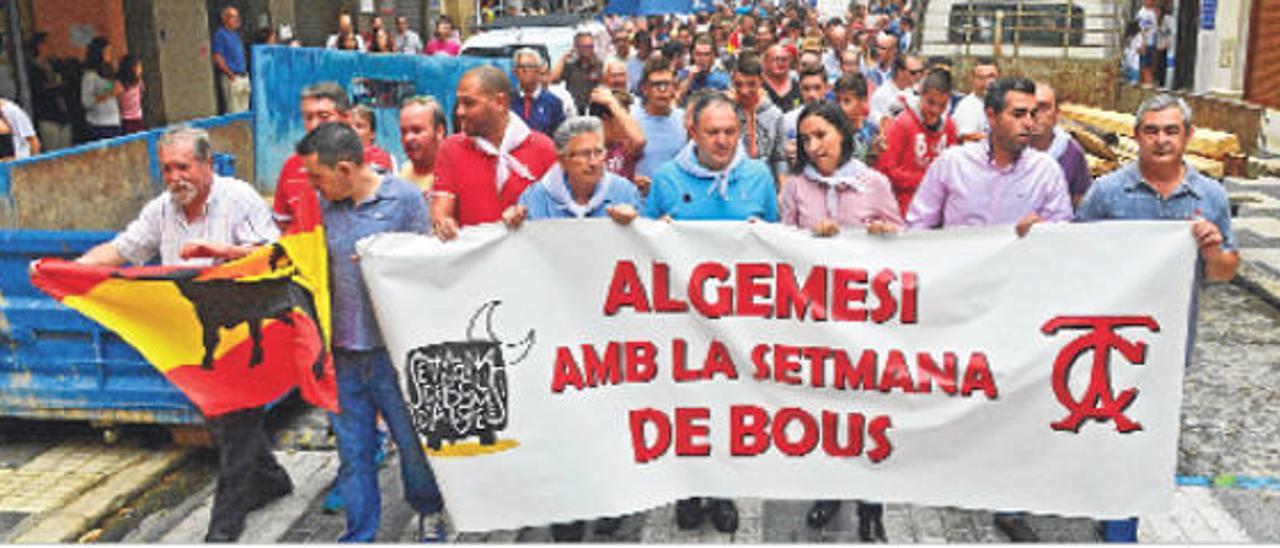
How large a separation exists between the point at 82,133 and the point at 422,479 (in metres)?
10.4

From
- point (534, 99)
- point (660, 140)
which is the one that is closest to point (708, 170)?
point (660, 140)

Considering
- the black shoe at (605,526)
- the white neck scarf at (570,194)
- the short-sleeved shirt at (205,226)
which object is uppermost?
the white neck scarf at (570,194)

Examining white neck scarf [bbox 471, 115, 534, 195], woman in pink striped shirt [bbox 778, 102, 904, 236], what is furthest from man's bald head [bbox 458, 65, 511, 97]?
woman in pink striped shirt [bbox 778, 102, 904, 236]

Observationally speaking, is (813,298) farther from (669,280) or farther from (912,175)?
(912,175)

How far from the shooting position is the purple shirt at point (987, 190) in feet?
16.4

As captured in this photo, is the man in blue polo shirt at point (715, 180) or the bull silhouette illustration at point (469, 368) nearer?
the bull silhouette illustration at point (469, 368)

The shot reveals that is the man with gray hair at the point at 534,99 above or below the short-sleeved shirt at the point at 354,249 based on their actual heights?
above

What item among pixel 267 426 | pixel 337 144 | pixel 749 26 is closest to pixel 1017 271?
pixel 337 144

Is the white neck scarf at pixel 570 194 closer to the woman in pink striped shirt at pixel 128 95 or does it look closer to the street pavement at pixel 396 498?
the street pavement at pixel 396 498

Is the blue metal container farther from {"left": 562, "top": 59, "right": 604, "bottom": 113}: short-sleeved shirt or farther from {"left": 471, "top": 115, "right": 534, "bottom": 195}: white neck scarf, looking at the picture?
{"left": 562, "top": 59, "right": 604, "bottom": 113}: short-sleeved shirt

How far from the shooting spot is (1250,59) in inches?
822

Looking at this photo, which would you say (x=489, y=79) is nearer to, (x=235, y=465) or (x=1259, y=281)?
(x=235, y=465)

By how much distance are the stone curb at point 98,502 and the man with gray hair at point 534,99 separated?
366cm

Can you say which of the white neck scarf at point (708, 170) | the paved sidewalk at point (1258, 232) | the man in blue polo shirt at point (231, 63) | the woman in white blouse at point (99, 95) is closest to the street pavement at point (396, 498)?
the white neck scarf at point (708, 170)
